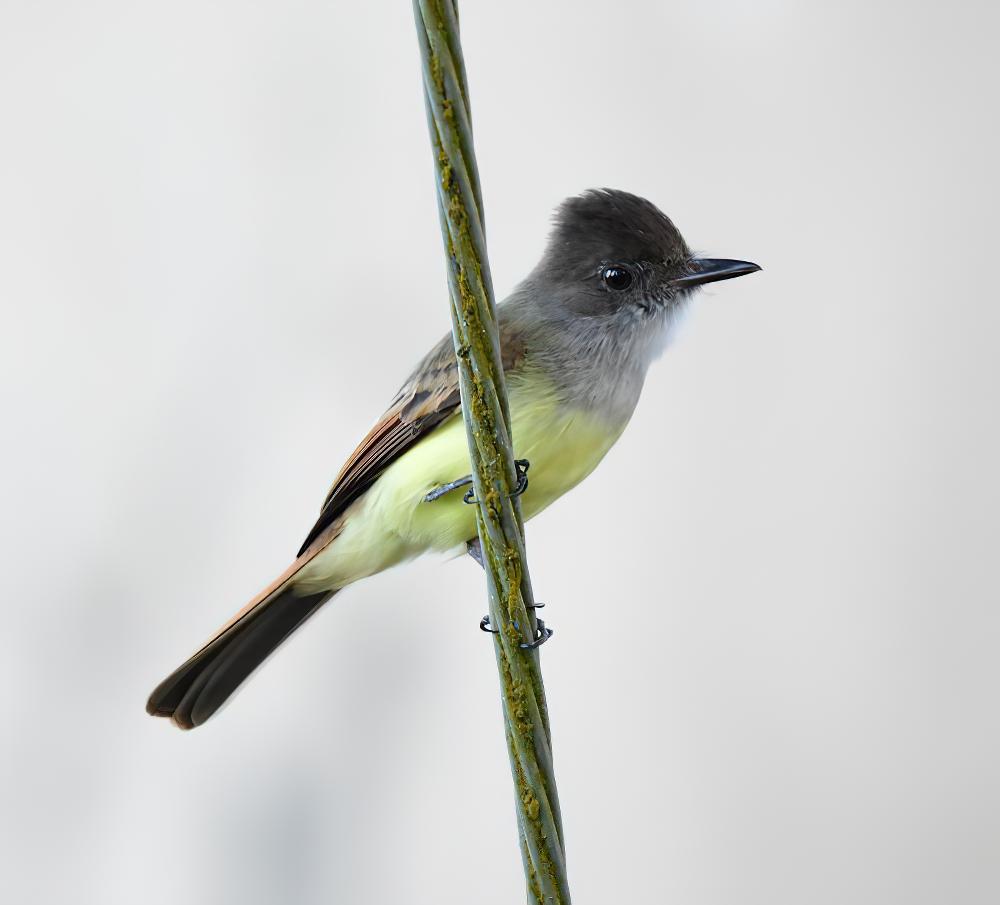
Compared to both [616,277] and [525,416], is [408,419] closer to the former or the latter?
[525,416]

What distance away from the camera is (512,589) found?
989 millimetres

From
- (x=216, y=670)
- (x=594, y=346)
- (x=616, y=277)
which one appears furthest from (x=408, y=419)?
(x=216, y=670)

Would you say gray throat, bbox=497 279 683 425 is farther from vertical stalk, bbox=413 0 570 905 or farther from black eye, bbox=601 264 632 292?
vertical stalk, bbox=413 0 570 905

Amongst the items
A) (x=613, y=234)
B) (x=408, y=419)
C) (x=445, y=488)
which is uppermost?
(x=613, y=234)

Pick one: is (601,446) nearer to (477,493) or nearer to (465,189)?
(477,493)

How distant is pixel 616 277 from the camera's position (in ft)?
6.27

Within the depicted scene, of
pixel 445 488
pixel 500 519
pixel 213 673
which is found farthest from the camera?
pixel 213 673

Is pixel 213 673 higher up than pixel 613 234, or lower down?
lower down

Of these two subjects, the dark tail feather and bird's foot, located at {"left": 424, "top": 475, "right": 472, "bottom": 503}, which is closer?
bird's foot, located at {"left": 424, "top": 475, "right": 472, "bottom": 503}

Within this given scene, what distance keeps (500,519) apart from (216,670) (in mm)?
1093

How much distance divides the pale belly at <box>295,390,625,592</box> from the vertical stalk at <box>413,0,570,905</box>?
652mm

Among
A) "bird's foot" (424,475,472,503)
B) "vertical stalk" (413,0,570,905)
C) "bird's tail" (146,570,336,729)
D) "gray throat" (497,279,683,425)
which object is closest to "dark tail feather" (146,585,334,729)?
"bird's tail" (146,570,336,729)

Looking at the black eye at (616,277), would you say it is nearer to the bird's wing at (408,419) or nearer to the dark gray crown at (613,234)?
the dark gray crown at (613,234)

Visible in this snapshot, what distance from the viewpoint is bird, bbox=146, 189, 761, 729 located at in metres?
1.71
